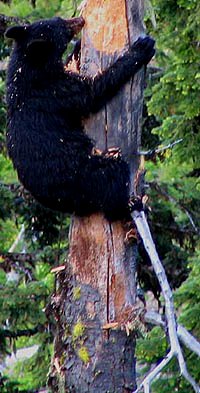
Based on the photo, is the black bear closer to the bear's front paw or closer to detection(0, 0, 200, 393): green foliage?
the bear's front paw

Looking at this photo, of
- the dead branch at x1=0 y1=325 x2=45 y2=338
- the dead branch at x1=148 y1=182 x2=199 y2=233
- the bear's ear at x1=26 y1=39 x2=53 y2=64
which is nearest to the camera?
the bear's ear at x1=26 y1=39 x2=53 y2=64

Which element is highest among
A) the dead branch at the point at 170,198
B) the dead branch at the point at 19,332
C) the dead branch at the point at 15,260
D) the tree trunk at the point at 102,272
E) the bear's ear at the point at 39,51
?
the bear's ear at the point at 39,51

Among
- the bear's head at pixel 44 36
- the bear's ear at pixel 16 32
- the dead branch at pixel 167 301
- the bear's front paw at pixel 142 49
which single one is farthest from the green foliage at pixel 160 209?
the dead branch at pixel 167 301

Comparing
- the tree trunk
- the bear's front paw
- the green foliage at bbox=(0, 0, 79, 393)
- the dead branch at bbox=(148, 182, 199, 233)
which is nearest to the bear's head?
the tree trunk

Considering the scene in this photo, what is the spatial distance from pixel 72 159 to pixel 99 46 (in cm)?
64

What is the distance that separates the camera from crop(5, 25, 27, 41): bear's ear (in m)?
5.85

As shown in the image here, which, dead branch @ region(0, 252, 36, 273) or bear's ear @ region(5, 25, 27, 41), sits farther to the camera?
dead branch @ region(0, 252, 36, 273)

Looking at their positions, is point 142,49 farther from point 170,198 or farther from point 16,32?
point 170,198

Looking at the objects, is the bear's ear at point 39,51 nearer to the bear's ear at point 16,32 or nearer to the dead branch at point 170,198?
the bear's ear at point 16,32

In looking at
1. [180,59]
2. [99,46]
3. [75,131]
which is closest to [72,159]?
[75,131]

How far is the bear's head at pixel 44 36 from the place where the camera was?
582 cm

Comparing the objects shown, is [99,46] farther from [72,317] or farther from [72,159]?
[72,317]

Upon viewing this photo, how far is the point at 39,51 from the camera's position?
5.86 meters

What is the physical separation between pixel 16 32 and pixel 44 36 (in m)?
0.18
